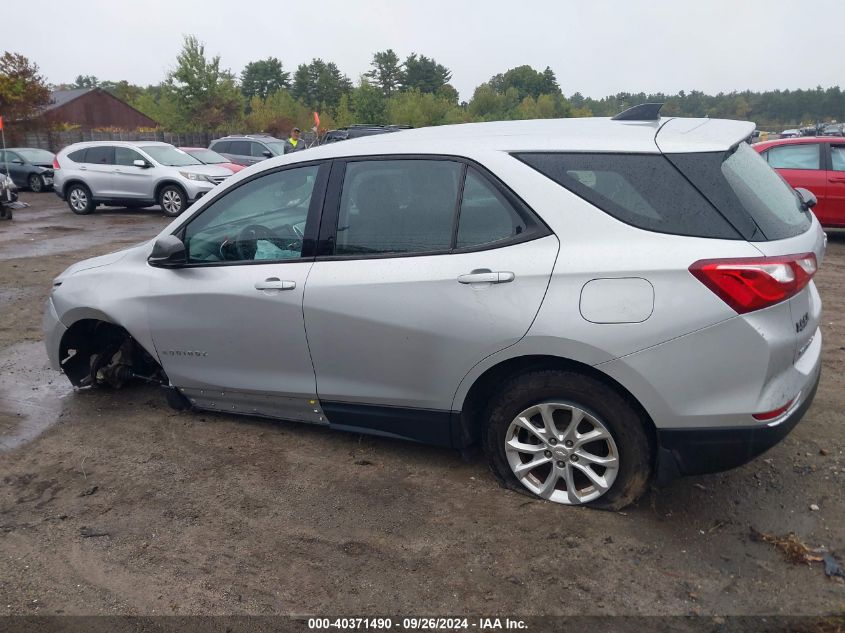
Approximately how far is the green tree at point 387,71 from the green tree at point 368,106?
38224 millimetres

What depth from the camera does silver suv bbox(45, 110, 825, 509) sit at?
120 inches

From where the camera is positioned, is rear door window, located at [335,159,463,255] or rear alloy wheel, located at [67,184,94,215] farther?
rear alloy wheel, located at [67,184,94,215]

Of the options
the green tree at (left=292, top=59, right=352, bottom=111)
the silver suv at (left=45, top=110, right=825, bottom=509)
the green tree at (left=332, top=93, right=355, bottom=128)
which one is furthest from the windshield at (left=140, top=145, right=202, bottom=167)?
the green tree at (left=292, top=59, right=352, bottom=111)

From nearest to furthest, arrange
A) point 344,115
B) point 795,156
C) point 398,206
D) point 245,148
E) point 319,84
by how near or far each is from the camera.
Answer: point 398,206 → point 795,156 → point 245,148 → point 344,115 → point 319,84

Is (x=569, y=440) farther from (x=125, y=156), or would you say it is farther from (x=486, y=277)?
(x=125, y=156)

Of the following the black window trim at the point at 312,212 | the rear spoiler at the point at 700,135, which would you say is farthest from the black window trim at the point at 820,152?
the black window trim at the point at 312,212

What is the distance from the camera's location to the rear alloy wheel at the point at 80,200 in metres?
17.8

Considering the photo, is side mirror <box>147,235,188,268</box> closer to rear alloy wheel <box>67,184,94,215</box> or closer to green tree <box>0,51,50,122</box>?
rear alloy wheel <box>67,184,94,215</box>

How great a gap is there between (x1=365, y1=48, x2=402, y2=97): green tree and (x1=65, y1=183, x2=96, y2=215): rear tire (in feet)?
271

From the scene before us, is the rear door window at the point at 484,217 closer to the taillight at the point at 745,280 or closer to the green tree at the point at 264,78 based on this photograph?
the taillight at the point at 745,280

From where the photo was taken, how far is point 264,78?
108 metres

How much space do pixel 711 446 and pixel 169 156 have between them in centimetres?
1646

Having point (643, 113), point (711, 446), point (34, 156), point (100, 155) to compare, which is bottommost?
point (711, 446)

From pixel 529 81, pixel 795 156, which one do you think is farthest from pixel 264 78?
pixel 795 156
